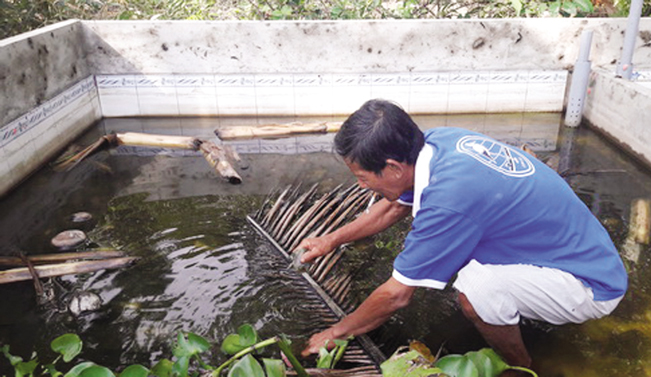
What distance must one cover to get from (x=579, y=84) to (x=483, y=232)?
172 inches

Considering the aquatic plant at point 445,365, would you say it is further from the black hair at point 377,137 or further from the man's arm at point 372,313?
the black hair at point 377,137

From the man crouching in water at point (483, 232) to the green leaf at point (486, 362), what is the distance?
0.28 meters

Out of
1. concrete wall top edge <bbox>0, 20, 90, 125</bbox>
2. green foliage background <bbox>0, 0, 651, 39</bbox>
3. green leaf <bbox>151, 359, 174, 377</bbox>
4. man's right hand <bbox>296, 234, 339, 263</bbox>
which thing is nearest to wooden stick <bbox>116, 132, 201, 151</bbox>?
concrete wall top edge <bbox>0, 20, 90, 125</bbox>

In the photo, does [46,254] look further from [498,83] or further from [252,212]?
[498,83]

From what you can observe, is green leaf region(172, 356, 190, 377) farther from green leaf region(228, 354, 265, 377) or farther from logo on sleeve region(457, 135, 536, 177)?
logo on sleeve region(457, 135, 536, 177)

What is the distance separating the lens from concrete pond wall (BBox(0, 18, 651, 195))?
19.1 ft

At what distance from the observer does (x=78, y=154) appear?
520cm

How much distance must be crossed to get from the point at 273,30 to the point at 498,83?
268 centimetres

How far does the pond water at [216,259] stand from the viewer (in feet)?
9.45

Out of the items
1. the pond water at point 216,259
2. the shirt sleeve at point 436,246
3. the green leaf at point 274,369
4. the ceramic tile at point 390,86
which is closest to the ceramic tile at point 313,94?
the ceramic tile at point 390,86

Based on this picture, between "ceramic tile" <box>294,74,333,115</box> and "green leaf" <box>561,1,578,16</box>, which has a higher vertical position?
"green leaf" <box>561,1,578,16</box>

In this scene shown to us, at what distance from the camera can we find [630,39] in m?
5.32

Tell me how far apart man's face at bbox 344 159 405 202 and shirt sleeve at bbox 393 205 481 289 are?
222mm

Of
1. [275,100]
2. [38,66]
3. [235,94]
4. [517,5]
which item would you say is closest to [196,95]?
[235,94]
